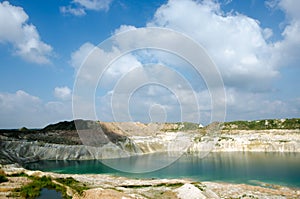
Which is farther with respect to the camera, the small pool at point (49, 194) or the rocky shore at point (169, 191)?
the small pool at point (49, 194)

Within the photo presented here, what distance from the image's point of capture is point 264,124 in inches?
3939

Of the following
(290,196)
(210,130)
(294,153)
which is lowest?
(290,196)

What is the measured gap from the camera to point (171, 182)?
→ 1289 inches

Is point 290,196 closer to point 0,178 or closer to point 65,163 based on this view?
point 0,178

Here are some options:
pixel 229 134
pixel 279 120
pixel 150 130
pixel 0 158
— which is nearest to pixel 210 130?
pixel 229 134

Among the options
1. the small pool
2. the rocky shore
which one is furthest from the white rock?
the small pool

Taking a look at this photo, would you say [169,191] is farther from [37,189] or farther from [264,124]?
[264,124]

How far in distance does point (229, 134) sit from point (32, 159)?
190 ft

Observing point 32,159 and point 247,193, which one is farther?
point 32,159

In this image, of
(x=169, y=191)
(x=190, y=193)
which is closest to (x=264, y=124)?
(x=169, y=191)

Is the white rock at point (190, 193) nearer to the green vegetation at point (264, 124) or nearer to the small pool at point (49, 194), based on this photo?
the small pool at point (49, 194)

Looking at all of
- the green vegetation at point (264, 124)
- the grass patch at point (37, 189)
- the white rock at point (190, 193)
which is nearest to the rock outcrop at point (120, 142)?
the green vegetation at point (264, 124)

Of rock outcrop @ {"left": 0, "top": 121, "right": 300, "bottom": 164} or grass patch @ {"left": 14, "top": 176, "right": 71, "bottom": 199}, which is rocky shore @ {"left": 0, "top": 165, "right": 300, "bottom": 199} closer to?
grass patch @ {"left": 14, "top": 176, "right": 71, "bottom": 199}

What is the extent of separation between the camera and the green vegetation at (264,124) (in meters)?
92.6
